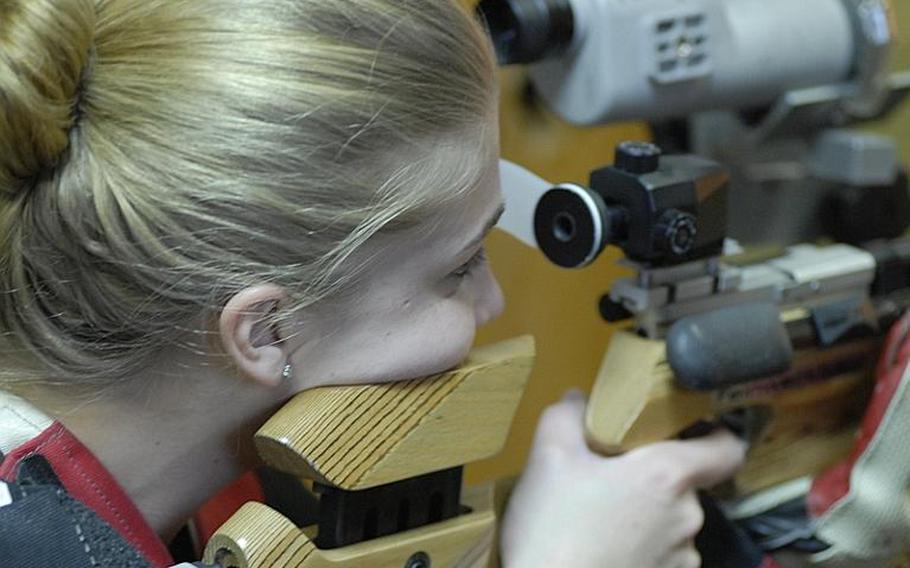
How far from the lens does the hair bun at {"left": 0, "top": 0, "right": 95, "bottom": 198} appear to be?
57cm

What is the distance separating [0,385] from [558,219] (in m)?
0.35

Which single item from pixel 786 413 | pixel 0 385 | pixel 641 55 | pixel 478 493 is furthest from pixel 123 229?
pixel 786 413

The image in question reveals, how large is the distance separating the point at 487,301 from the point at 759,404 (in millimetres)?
247

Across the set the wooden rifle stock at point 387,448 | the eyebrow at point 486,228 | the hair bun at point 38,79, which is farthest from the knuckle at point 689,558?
the hair bun at point 38,79

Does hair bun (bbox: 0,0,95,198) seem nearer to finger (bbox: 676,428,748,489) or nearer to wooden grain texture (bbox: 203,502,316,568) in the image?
wooden grain texture (bbox: 203,502,316,568)

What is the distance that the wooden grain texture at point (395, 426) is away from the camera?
0.61m

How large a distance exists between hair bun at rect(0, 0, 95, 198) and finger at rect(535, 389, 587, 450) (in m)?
0.37

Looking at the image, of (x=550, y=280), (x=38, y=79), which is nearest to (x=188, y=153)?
(x=38, y=79)

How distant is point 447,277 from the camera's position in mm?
672

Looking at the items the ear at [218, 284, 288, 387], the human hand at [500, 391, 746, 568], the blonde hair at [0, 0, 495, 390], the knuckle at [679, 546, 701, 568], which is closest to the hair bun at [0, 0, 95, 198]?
the blonde hair at [0, 0, 495, 390]

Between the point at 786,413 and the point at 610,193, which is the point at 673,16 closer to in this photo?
the point at 610,193

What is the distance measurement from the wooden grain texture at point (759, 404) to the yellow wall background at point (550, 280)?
Answer: 182 mm

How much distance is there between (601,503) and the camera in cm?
74

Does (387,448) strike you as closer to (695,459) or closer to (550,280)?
(695,459)
